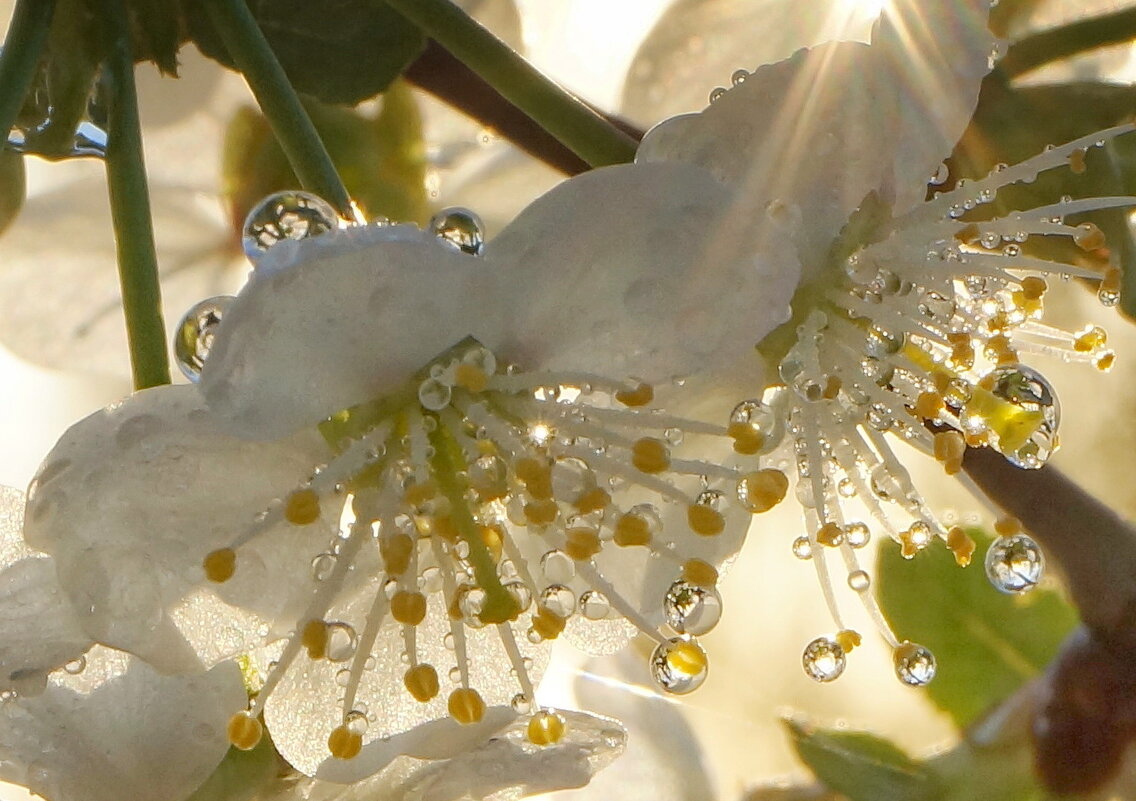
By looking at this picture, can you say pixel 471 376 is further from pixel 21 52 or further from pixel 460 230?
pixel 21 52

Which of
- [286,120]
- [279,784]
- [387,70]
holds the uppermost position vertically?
[387,70]

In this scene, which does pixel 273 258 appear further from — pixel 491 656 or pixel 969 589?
pixel 969 589

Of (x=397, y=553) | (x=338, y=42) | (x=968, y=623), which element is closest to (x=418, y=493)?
(x=397, y=553)

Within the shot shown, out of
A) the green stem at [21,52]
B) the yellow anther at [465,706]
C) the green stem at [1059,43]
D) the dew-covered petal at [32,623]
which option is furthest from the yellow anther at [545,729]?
the green stem at [1059,43]

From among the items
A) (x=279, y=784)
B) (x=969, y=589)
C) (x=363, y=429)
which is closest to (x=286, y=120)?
(x=363, y=429)

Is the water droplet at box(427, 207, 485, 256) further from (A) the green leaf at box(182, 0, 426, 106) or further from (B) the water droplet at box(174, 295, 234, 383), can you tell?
(A) the green leaf at box(182, 0, 426, 106)

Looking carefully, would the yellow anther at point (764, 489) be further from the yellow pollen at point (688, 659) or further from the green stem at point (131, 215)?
the green stem at point (131, 215)

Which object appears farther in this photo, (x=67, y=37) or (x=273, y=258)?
(x=67, y=37)

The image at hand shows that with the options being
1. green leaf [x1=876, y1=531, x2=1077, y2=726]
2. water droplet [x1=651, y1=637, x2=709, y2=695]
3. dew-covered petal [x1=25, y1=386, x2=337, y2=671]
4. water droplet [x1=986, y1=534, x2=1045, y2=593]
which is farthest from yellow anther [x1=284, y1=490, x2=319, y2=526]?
green leaf [x1=876, y1=531, x2=1077, y2=726]
